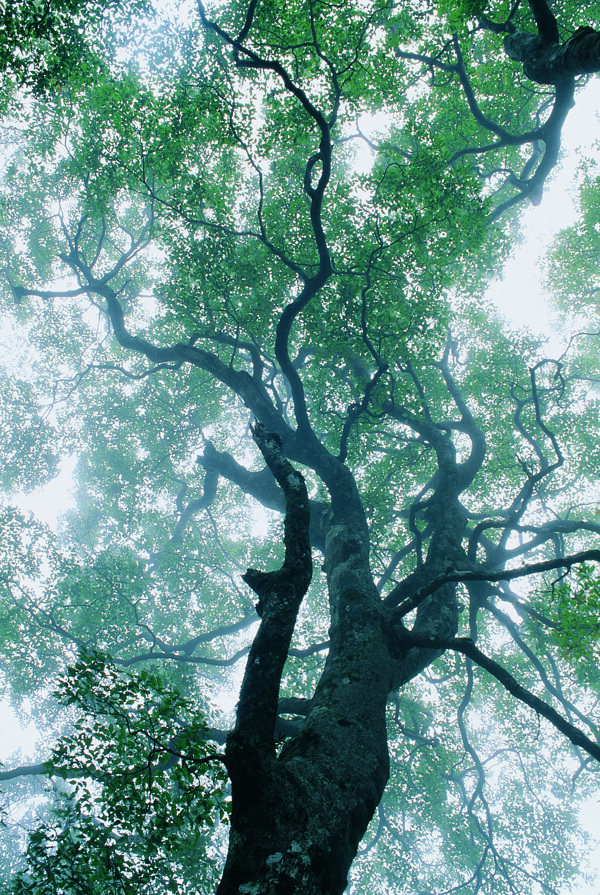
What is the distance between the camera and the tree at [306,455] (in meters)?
4.62

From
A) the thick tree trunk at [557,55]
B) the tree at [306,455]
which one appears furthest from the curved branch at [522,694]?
the thick tree trunk at [557,55]

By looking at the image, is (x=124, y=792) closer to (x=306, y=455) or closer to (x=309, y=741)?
(x=309, y=741)

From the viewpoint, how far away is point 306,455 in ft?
34.2

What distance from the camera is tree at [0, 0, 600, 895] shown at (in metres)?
4.62

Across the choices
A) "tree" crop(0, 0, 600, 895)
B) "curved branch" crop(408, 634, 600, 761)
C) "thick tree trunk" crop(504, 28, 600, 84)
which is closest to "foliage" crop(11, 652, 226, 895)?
"tree" crop(0, 0, 600, 895)

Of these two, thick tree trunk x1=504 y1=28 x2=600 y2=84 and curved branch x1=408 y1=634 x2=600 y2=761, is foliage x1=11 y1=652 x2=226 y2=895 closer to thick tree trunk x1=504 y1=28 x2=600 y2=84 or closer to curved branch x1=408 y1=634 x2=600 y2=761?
curved branch x1=408 y1=634 x2=600 y2=761

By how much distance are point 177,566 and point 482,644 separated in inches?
468

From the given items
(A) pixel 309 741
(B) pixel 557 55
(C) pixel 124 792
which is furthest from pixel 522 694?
(B) pixel 557 55

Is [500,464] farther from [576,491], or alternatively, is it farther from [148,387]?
[148,387]

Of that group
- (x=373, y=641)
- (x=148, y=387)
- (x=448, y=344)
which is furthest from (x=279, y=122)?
(x=148, y=387)

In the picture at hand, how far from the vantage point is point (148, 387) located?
19219mm

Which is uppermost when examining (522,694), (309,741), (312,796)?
(522,694)

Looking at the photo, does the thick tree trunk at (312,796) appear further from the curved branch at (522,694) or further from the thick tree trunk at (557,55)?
the thick tree trunk at (557,55)

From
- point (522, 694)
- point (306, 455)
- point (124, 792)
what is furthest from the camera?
point (306, 455)
